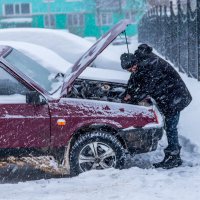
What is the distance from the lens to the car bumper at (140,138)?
599cm

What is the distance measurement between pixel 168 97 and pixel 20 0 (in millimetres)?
55886

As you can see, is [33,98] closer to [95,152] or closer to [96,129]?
[96,129]

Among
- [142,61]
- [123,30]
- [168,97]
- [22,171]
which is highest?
[123,30]

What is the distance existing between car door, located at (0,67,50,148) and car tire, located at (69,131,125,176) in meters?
0.39

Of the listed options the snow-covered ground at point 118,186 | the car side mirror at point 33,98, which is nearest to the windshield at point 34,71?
the car side mirror at point 33,98

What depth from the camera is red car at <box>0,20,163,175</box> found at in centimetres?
574

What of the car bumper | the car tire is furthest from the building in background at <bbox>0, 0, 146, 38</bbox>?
the car tire

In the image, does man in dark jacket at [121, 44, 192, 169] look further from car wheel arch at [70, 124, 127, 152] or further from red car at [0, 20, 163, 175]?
car wheel arch at [70, 124, 127, 152]

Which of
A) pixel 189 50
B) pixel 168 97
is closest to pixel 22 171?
pixel 168 97

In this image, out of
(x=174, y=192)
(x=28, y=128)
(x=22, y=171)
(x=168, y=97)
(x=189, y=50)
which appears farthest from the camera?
(x=189, y=50)

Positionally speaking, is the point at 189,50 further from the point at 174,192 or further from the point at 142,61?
the point at 174,192

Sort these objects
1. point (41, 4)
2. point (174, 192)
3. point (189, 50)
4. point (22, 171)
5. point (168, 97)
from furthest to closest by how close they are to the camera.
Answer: point (41, 4), point (189, 50), point (22, 171), point (168, 97), point (174, 192)

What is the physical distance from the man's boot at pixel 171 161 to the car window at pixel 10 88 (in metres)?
1.94

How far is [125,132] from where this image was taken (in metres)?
5.97
